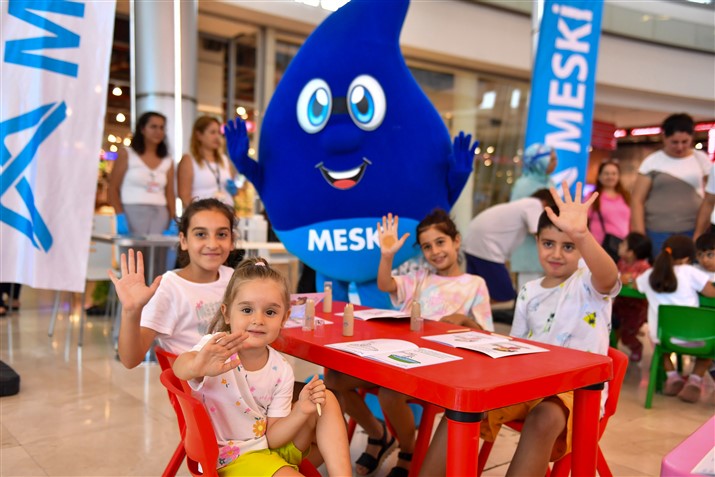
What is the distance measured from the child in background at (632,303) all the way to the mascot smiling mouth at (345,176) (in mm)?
2423

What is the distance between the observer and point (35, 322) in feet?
18.1

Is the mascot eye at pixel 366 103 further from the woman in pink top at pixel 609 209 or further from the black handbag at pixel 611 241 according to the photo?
the black handbag at pixel 611 241

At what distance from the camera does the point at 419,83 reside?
9141 millimetres

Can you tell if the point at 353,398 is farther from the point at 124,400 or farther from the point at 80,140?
the point at 80,140

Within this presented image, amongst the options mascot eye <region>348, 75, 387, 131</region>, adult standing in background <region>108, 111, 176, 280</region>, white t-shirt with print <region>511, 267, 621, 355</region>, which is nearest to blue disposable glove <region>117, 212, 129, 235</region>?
adult standing in background <region>108, 111, 176, 280</region>

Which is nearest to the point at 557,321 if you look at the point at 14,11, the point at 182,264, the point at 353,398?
the point at 353,398

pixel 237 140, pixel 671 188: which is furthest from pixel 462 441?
pixel 671 188

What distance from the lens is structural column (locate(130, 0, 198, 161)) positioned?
6.57 m

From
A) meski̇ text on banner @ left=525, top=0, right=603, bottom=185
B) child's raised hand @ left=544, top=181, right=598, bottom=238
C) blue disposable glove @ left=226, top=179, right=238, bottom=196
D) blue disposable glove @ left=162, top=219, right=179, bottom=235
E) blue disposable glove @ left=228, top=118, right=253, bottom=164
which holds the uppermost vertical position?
meski̇ text on banner @ left=525, top=0, right=603, bottom=185

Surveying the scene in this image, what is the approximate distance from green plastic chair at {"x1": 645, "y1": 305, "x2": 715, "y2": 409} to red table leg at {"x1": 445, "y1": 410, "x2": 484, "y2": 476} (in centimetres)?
272

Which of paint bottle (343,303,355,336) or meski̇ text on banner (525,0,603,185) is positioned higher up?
meski̇ text on banner (525,0,603,185)

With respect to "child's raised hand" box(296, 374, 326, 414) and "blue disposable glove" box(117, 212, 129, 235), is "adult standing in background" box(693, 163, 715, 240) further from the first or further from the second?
"blue disposable glove" box(117, 212, 129, 235)

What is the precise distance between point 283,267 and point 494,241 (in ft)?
10.7

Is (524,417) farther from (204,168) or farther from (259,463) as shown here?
(204,168)
